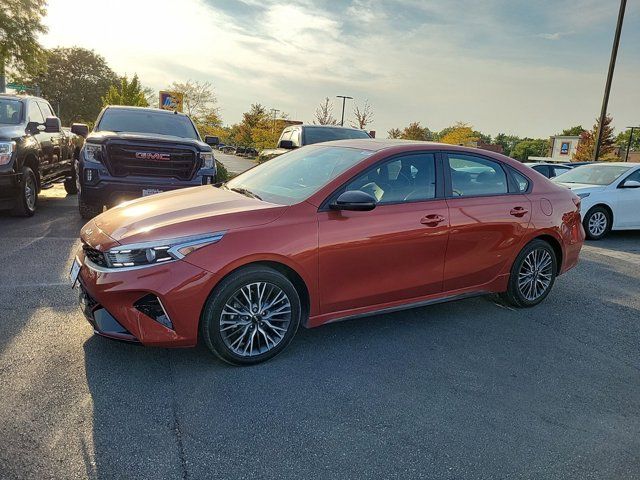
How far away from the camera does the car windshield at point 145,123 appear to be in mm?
8633

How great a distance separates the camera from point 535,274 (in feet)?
16.6

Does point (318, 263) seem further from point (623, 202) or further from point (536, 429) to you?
point (623, 202)

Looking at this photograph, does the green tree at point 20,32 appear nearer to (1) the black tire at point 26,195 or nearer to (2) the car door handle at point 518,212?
(1) the black tire at point 26,195

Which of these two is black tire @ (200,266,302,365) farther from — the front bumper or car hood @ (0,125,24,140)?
car hood @ (0,125,24,140)

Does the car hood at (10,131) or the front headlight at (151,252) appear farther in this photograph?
the car hood at (10,131)

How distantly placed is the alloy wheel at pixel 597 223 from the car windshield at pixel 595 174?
71cm

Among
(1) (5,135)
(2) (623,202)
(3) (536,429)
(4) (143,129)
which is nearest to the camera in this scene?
(3) (536,429)

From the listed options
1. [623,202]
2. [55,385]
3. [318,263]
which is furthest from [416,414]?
[623,202]

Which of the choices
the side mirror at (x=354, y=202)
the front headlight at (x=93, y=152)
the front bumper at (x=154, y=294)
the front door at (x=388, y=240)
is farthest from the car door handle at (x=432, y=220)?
the front headlight at (x=93, y=152)

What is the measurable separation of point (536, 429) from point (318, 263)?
176cm

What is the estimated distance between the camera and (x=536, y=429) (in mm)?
3004

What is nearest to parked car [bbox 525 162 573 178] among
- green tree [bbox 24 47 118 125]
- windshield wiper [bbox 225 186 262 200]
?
windshield wiper [bbox 225 186 262 200]

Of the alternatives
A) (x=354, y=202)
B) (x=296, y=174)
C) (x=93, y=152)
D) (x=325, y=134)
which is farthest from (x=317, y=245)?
(x=325, y=134)

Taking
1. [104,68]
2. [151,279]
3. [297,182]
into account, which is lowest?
[151,279]
